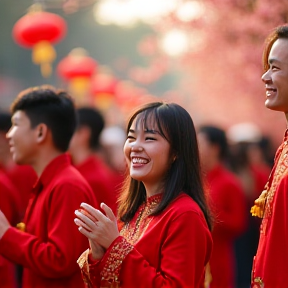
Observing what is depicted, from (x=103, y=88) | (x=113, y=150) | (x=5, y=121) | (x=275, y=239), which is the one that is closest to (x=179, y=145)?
(x=275, y=239)

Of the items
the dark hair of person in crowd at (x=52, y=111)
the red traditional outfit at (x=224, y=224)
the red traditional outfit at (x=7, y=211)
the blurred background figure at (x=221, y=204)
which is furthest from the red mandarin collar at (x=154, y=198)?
the red traditional outfit at (x=224, y=224)

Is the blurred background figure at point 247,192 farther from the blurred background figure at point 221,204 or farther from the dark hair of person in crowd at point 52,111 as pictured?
the dark hair of person in crowd at point 52,111

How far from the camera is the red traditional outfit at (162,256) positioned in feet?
11.8

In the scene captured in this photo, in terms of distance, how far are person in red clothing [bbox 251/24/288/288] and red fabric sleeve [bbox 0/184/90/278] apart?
3.67ft

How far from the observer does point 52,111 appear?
16.5 ft

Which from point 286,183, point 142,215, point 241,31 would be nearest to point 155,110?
point 142,215

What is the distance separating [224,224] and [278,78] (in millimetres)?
3799

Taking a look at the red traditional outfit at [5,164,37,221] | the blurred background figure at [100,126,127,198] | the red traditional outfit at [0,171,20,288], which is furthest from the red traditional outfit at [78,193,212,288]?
the blurred background figure at [100,126,127,198]

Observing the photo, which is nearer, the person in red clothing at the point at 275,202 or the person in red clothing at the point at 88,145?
the person in red clothing at the point at 275,202

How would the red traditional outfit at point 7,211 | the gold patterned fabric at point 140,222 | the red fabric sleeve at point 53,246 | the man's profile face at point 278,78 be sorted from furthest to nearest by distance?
the red traditional outfit at point 7,211 → the red fabric sleeve at point 53,246 → the gold patterned fabric at point 140,222 → the man's profile face at point 278,78

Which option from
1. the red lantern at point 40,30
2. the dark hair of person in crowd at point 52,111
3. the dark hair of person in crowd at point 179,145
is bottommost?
the dark hair of person in crowd at point 179,145

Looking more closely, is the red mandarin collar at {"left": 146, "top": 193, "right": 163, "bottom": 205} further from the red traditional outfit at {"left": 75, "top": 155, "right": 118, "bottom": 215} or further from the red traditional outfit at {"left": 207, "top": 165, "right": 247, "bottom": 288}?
the red traditional outfit at {"left": 207, "top": 165, "right": 247, "bottom": 288}

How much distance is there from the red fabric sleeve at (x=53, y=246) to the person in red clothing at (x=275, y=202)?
3.67 ft

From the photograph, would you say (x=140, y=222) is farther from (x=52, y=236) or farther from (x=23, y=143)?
(x=23, y=143)
